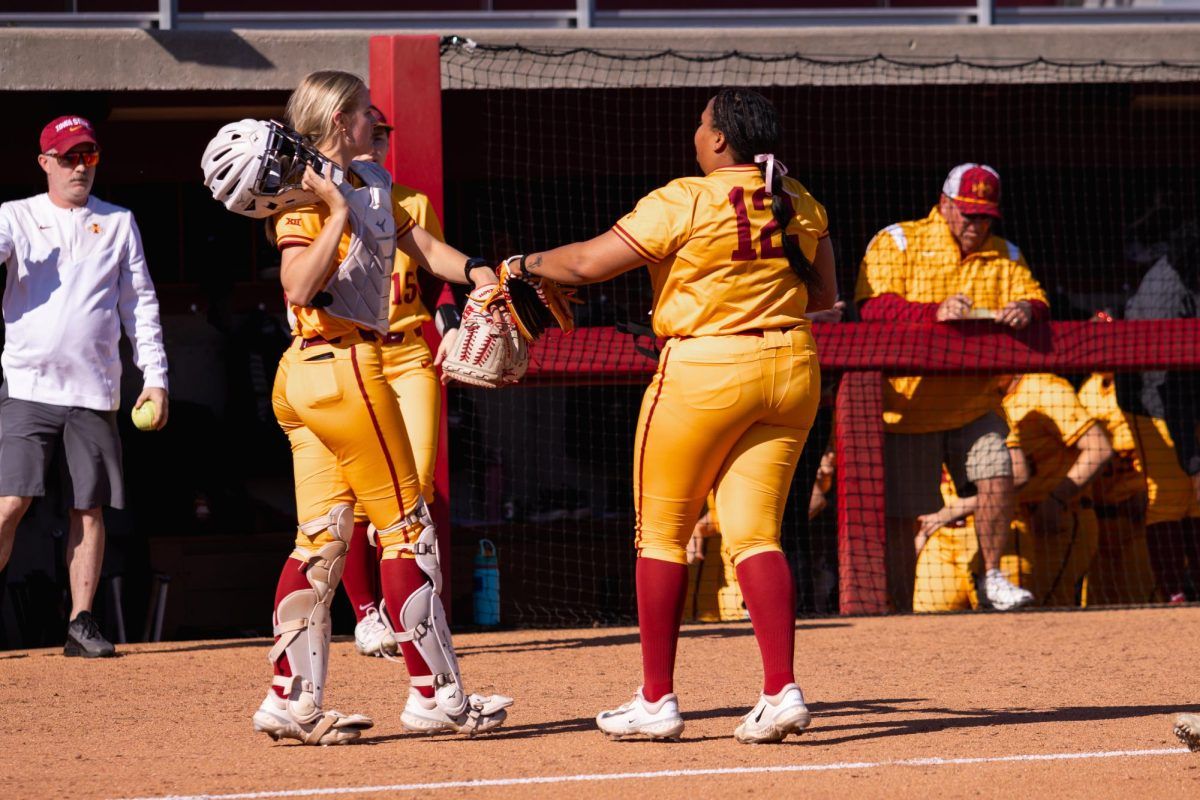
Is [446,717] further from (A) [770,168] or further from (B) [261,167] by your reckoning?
(A) [770,168]

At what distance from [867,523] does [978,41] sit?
2.79 metres

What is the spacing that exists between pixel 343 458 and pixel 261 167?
809 mm

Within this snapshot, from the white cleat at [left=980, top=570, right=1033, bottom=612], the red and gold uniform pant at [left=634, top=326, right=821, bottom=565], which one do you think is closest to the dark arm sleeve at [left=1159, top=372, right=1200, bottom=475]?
the white cleat at [left=980, top=570, right=1033, bottom=612]

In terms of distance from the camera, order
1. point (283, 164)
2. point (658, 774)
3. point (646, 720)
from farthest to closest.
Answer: point (646, 720)
point (283, 164)
point (658, 774)

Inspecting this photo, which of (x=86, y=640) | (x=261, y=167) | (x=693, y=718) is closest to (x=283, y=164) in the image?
(x=261, y=167)

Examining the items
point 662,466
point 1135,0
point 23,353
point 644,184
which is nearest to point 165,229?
point 644,184

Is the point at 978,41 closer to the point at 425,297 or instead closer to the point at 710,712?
the point at 425,297

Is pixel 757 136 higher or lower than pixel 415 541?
higher

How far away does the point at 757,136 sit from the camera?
470cm

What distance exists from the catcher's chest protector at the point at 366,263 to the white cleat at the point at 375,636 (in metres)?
2.24

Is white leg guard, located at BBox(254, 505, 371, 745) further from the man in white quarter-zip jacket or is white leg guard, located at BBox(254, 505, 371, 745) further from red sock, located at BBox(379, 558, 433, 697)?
the man in white quarter-zip jacket

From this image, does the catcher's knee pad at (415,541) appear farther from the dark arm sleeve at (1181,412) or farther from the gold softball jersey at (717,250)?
the dark arm sleeve at (1181,412)

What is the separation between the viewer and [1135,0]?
9.80 metres

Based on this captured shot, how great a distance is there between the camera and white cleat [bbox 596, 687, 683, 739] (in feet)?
15.2
